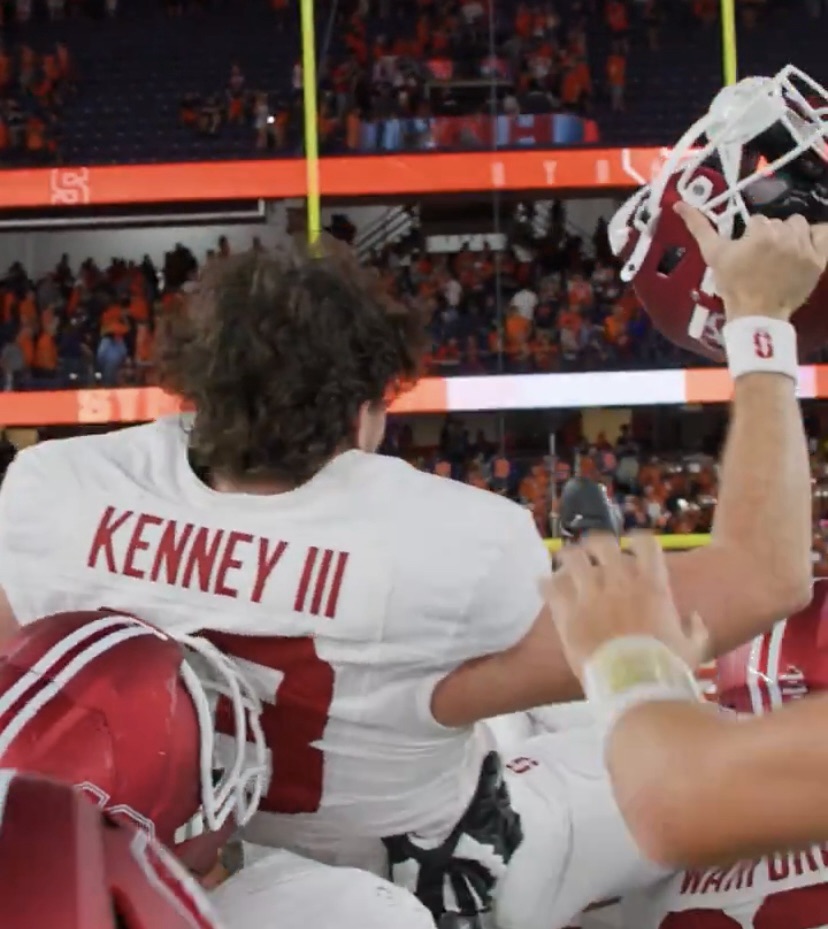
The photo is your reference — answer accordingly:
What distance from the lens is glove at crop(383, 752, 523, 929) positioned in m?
1.05

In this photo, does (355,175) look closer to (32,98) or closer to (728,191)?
(32,98)

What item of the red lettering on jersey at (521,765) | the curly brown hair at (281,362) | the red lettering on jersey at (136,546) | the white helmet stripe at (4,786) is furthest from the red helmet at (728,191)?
the white helmet stripe at (4,786)

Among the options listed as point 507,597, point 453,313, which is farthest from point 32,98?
point 507,597

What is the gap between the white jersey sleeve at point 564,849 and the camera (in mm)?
1131

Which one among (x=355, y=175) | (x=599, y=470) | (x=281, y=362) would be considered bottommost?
(x=599, y=470)

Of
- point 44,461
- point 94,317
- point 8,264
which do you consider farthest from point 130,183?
point 44,461

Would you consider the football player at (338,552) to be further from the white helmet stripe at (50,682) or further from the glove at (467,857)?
the white helmet stripe at (50,682)

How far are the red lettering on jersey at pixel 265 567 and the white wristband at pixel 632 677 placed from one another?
35cm

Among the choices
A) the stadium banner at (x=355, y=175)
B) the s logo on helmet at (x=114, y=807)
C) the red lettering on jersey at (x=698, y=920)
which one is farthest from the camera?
the stadium banner at (x=355, y=175)

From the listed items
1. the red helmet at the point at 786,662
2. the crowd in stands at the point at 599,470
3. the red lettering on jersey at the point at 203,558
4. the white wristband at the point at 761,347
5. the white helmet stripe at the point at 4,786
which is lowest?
the crowd in stands at the point at 599,470

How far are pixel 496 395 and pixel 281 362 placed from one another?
6.01 m

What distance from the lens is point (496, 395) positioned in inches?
274

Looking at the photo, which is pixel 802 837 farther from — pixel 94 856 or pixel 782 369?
pixel 782 369

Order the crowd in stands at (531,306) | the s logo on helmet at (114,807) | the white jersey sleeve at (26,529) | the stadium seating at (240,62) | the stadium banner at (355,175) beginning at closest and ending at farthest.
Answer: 1. the s logo on helmet at (114,807)
2. the white jersey sleeve at (26,529)
3. the stadium banner at (355,175)
4. the crowd in stands at (531,306)
5. the stadium seating at (240,62)
